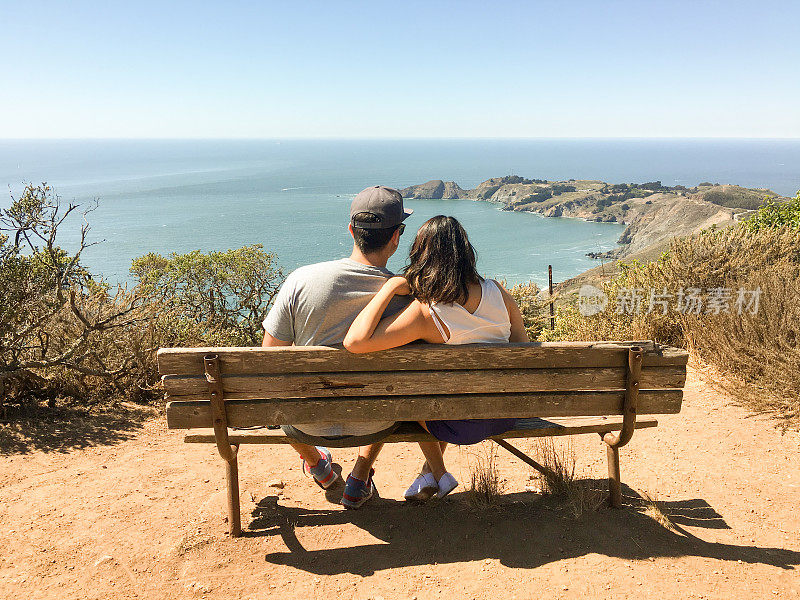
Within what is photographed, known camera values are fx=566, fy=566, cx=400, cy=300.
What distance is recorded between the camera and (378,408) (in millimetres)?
2584

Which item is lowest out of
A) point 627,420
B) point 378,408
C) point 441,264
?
point 627,420

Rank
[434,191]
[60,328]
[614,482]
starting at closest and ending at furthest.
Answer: [614,482] < [60,328] < [434,191]

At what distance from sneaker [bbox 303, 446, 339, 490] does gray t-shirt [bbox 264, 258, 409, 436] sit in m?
0.67

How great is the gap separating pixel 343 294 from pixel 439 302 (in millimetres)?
467

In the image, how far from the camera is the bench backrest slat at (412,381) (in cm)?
249

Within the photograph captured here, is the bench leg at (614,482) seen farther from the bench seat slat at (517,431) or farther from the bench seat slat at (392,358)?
the bench seat slat at (392,358)

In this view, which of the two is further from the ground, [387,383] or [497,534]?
[387,383]

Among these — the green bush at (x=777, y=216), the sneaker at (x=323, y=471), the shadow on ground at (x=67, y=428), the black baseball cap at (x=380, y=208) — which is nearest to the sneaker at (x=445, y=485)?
the sneaker at (x=323, y=471)

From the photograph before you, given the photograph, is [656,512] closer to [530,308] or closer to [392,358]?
[392,358]

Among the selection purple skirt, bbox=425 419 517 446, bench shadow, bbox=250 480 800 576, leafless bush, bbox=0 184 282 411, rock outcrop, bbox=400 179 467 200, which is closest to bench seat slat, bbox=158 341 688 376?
purple skirt, bbox=425 419 517 446

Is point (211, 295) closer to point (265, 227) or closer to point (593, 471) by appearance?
point (593, 471)

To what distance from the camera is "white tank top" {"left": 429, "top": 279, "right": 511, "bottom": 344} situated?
2.57 m

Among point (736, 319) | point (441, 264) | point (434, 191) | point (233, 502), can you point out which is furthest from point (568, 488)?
point (434, 191)

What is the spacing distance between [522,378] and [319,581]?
129 centimetres
